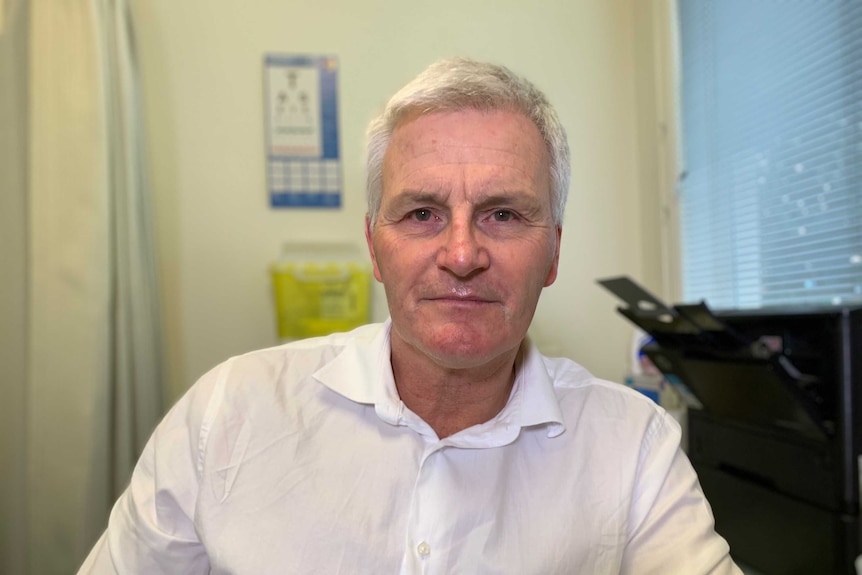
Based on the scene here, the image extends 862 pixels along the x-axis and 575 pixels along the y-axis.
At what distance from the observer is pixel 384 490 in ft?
2.70

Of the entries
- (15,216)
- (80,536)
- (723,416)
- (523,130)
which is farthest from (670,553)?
(15,216)

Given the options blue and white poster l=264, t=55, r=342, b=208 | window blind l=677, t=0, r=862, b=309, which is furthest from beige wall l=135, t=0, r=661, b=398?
window blind l=677, t=0, r=862, b=309

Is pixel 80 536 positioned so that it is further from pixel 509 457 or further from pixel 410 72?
pixel 410 72

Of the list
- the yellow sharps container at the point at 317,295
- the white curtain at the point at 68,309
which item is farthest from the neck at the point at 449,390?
the yellow sharps container at the point at 317,295

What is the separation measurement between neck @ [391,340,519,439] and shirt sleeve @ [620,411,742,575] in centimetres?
24

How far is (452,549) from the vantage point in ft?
2.61

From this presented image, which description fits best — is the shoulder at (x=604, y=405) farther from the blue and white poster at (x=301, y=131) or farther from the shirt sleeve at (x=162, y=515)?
the blue and white poster at (x=301, y=131)

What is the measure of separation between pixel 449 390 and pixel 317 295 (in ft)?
3.89

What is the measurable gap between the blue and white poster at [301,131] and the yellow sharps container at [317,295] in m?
0.22

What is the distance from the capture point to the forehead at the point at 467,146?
817 millimetres

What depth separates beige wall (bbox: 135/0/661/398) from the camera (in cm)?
202

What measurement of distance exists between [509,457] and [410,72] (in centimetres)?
161

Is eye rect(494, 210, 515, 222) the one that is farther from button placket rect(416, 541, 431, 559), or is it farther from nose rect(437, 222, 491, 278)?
button placket rect(416, 541, 431, 559)

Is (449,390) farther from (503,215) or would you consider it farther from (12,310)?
(12,310)
